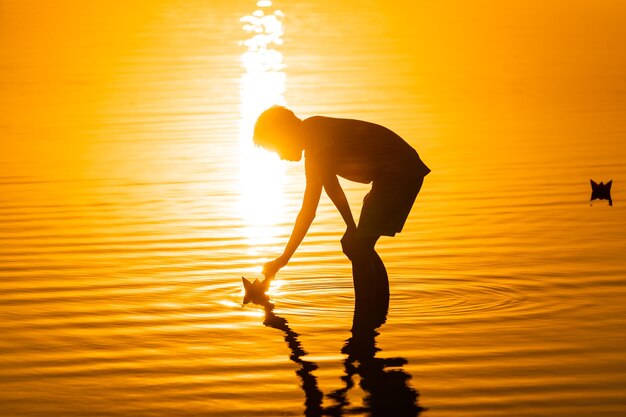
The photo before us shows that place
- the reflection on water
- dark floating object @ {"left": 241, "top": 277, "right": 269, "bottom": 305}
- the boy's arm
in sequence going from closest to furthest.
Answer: the reflection on water
the boy's arm
dark floating object @ {"left": 241, "top": 277, "right": 269, "bottom": 305}

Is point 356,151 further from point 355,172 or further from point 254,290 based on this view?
point 254,290

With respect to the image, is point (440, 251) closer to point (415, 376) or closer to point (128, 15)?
point (415, 376)

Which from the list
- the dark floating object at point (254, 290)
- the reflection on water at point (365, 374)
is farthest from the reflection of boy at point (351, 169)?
the reflection on water at point (365, 374)

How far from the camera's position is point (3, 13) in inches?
1671

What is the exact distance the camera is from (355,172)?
8.91 m

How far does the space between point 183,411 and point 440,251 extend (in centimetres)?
443

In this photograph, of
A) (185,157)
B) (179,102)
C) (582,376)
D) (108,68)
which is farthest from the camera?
(108,68)

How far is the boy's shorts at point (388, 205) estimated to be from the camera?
29.1 ft

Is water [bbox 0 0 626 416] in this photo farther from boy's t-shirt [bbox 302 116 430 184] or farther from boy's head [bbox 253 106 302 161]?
boy's head [bbox 253 106 302 161]

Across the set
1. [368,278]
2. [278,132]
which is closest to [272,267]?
[368,278]

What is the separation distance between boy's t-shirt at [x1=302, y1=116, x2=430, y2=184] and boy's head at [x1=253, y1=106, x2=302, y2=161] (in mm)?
96

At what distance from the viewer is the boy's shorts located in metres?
8.88

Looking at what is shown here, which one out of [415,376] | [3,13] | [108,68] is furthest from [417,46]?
[415,376]

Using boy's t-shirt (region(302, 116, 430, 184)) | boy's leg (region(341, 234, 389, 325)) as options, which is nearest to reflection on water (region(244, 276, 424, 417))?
boy's leg (region(341, 234, 389, 325))
